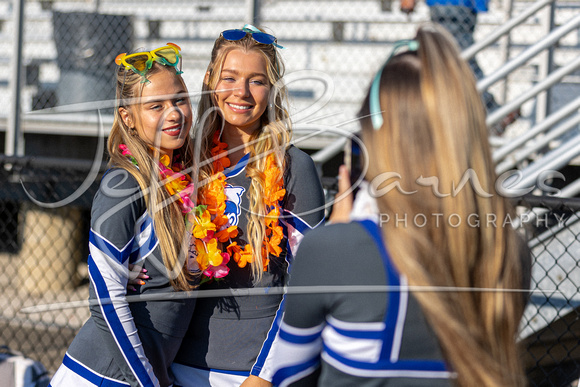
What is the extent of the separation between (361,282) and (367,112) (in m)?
0.30

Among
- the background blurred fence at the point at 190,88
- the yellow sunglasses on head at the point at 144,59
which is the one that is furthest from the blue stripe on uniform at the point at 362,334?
the background blurred fence at the point at 190,88

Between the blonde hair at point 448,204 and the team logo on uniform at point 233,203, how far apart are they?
0.78 metres

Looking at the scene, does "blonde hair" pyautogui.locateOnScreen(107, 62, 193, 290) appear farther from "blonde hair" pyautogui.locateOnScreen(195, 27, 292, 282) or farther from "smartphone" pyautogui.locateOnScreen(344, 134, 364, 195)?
"smartphone" pyautogui.locateOnScreen(344, 134, 364, 195)

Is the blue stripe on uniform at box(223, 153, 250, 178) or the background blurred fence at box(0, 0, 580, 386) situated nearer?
the blue stripe on uniform at box(223, 153, 250, 178)

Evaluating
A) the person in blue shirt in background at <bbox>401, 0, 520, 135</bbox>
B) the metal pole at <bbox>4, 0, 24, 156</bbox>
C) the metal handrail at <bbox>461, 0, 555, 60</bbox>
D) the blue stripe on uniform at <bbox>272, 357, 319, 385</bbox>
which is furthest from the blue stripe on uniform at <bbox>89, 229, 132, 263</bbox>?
the person in blue shirt in background at <bbox>401, 0, 520, 135</bbox>

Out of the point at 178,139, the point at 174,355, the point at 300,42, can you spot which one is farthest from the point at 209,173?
the point at 300,42

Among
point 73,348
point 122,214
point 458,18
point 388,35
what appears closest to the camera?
point 122,214

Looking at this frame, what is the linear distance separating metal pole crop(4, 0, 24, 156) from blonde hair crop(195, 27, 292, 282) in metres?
3.29

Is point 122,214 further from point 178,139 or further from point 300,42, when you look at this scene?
point 300,42

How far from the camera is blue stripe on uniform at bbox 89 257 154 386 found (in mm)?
1521

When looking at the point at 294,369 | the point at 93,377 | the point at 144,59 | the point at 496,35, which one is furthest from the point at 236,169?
the point at 496,35

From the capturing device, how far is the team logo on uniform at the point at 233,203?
1.74 m

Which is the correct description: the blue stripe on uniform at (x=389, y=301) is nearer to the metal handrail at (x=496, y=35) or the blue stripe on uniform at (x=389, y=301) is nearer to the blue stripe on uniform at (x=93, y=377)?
the blue stripe on uniform at (x=93, y=377)

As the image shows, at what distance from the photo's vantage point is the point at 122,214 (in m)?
1.53
